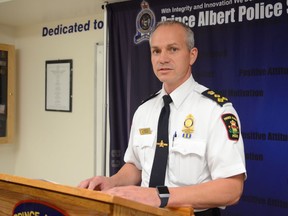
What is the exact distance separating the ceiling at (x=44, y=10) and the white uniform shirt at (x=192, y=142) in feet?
6.29

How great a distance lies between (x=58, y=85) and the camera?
391cm

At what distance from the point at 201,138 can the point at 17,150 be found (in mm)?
3655

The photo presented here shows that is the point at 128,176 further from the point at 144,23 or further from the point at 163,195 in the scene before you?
the point at 144,23

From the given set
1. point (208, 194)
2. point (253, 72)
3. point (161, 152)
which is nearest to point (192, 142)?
point (161, 152)

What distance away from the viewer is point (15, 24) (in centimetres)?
426

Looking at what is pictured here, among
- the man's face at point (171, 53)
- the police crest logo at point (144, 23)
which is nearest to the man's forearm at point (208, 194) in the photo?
the man's face at point (171, 53)

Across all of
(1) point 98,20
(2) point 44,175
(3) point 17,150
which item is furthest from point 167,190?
(3) point 17,150

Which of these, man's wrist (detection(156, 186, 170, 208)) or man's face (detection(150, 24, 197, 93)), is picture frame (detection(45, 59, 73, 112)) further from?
man's wrist (detection(156, 186, 170, 208))

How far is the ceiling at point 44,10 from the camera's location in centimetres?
323

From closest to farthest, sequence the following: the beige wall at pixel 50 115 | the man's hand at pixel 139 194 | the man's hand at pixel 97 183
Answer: the man's hand at pixel 139 194
the man's hand at pixel 97 183
the beige wall at pixel 50 115

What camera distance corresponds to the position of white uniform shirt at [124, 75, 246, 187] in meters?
1.26

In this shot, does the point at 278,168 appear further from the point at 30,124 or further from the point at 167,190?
the point at 30,124

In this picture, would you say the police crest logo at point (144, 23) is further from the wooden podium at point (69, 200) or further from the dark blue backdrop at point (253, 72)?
the wooden podium at point (69, 200)

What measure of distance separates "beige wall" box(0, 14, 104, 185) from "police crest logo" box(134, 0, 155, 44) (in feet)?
2.14
